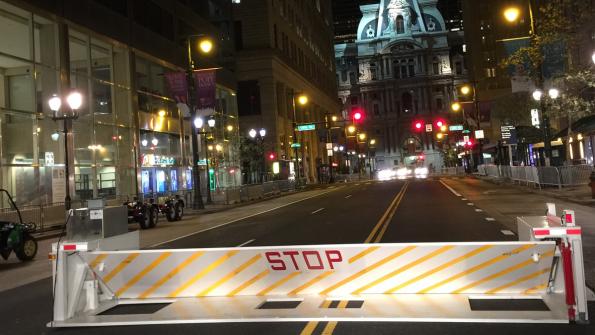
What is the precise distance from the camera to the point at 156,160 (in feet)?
112

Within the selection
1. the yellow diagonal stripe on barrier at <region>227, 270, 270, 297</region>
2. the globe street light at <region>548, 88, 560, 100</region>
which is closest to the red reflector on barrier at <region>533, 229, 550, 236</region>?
the yellow diagonal stripe on barrier at <region>227, 270, 270, 297</region>

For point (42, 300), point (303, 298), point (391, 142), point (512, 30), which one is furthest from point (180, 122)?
point (391, 142)

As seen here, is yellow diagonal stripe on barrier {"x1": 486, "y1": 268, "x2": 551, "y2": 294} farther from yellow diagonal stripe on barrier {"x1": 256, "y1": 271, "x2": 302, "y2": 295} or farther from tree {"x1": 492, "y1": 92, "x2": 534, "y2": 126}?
tree {"x1": 492, "y1": 92, "x2": 534, "y2": 126}

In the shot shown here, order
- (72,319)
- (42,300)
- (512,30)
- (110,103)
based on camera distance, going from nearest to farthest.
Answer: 1. (72,319)
2. (42,300)
3. (110,103)
4. (512,30)

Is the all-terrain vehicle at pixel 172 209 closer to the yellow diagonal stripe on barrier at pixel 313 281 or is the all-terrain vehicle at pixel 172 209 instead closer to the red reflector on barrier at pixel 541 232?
the yellow diagonal stripe on barrier at pixel 313 281

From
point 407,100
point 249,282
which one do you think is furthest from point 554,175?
point 407,100

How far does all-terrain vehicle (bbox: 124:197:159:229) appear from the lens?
20.1m

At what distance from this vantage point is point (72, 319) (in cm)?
689

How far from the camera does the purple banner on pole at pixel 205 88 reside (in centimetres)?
2948

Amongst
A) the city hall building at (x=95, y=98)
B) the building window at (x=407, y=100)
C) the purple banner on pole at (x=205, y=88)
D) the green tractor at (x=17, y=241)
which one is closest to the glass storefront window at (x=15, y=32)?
the city hall building at (x=95, y=98)

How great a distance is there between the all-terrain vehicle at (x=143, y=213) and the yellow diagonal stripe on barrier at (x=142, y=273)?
41.2ft

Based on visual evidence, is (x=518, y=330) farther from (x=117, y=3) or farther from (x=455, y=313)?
(x=117, y=3)

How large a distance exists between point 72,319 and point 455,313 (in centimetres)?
467

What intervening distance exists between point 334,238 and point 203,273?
6658 mm
